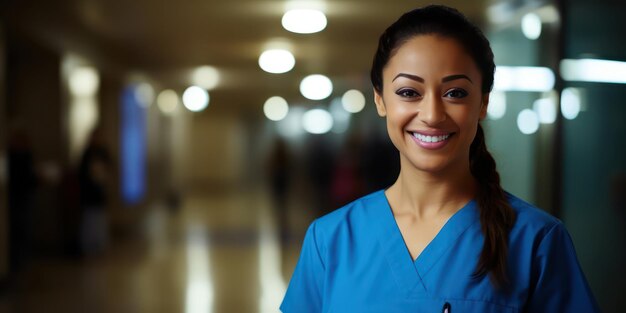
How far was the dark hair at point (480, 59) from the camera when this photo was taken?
0.87 metres

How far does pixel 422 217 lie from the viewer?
997 mm

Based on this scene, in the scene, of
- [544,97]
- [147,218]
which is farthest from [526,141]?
[147,218]

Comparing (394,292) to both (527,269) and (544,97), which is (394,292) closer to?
(527,269)

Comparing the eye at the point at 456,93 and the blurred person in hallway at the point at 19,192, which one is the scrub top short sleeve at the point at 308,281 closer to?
the eye at the point at 456,93

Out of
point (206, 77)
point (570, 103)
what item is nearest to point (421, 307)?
point (570, 103)

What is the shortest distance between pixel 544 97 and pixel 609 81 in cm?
80

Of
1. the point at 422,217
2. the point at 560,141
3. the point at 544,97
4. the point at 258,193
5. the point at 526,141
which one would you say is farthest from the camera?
the point at 258,193

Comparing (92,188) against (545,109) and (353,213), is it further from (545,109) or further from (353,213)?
(353,213)

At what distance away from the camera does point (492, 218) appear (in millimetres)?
910

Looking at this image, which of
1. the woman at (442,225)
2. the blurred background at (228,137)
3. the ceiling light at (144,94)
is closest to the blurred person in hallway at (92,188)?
the blurred background at (228,137)

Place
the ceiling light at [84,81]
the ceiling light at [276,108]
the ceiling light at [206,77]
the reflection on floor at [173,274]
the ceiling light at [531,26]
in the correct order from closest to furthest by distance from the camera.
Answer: the ceiling light at [531,26] → the reflection on floor at [173,274] → the ceiling light at [84,81] → the ceiling light at [206,77] → the ceiling light at [276,108]

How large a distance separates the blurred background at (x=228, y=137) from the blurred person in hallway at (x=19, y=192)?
0.01m

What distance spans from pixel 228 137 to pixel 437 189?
7439mm

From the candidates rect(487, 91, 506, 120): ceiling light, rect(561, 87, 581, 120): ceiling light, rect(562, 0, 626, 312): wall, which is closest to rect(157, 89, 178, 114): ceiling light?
rect(487, 91, 506, 120): ceiling light
